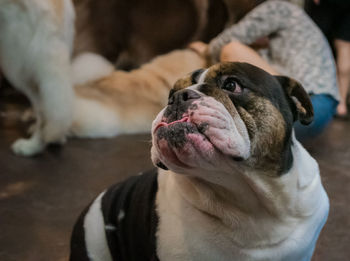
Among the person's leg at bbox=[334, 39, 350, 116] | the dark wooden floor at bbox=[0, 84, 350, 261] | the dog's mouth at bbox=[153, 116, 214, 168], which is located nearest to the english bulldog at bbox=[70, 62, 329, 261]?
the dog's mouth at bbox=[153, 116, 214, 168]

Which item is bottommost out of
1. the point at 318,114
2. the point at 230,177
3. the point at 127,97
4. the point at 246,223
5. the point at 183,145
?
the point at 127,97

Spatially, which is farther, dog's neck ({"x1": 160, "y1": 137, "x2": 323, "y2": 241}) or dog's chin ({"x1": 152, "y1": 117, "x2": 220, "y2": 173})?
dog's neck ({"x1": 160, "y1": 137, "x2": 323, "y2": 241})

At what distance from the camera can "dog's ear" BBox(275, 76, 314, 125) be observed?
0.90 m

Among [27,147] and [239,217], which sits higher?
[239,217]

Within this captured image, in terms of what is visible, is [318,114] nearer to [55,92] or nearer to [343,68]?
[343,68]

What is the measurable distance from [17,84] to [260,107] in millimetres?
1577

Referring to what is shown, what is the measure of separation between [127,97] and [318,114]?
3.95 ft

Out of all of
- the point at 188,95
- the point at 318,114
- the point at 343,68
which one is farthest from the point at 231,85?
the point at 343,68

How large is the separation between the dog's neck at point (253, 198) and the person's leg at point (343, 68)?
2.15 meters

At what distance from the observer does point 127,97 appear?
2674mm

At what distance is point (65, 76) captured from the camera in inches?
80.4

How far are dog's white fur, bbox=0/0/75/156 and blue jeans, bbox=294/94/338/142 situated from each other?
1.14m

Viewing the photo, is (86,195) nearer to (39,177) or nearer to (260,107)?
(39,177)

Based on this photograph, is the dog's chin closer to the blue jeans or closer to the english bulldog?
the english bulldog
